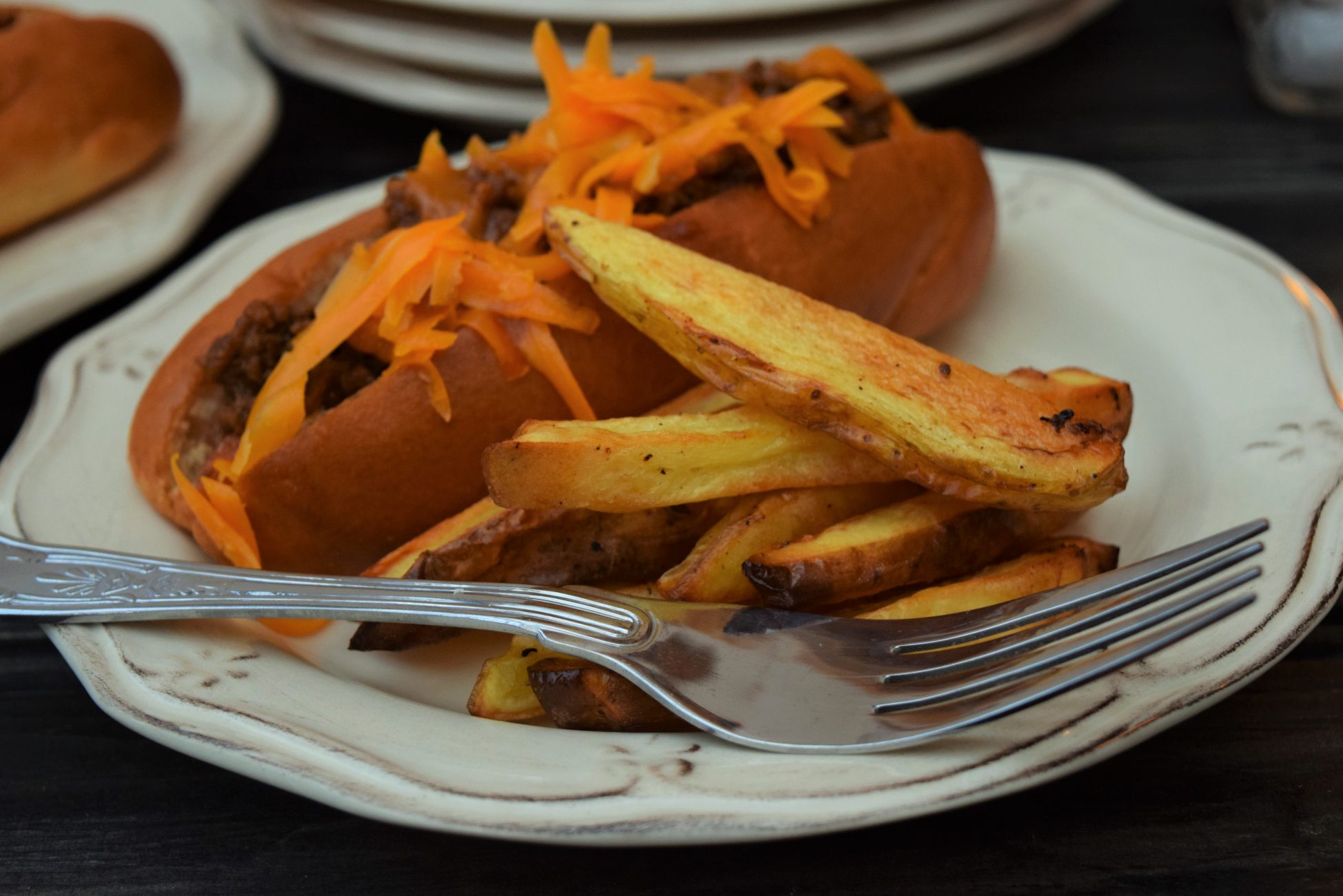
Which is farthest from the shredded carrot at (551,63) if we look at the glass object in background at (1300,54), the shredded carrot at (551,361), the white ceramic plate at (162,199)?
the glass object in background at (1300,54)

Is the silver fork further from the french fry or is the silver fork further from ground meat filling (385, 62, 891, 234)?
ground meat filling (385, 62, 891, 234)

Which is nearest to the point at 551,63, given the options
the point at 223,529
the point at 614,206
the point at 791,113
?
the point at 614,206

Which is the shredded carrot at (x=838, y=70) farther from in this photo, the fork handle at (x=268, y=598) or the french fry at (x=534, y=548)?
the fork handle at (x=268, y=598)

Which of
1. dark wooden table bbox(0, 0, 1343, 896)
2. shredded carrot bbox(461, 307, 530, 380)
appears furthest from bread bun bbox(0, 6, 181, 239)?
shredded carrot bbox(461, 307, 530, 380)

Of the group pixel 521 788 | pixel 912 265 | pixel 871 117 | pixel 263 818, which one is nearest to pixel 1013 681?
pixel 521 788

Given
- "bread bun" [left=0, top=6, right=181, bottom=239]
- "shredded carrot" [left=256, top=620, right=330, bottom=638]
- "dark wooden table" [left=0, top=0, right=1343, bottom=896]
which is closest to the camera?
"dark wooden table" [left=0, top=0, right=1343, bottom=896]

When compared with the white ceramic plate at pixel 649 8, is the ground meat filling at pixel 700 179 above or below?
below

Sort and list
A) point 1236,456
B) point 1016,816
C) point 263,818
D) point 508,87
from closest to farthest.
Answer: point 1016,816, point 263,818, point 1236,456, point 508,87

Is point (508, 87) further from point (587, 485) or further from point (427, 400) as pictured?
point (587, 485)
